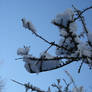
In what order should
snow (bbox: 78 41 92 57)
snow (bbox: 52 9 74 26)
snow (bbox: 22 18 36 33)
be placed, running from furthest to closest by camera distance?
snow (bbox: 22 18 36 33)
snow (bbox: 52 9 74 26)
snow (bbox: 78 41 92 57)

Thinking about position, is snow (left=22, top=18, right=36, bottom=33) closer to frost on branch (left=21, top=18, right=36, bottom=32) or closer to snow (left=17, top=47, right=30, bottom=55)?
frost on branch (left=21, top=18, right=36, bottom=32)

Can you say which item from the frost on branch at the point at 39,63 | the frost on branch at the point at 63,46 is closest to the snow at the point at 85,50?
the frost on branch at the point at 63,46

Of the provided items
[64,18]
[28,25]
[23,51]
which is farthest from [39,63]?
→ [64,18]

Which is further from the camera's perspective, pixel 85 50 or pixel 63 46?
pixel 63 46

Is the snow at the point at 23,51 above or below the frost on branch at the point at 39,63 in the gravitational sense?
above

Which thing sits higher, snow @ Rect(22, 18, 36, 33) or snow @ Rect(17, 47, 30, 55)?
snow @ Rect(22, 18, 36, 33)

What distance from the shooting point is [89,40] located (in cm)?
111

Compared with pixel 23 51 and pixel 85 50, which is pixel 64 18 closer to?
pixel 85 50

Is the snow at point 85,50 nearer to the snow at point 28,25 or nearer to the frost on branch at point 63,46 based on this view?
the frost on branch at point 63,46

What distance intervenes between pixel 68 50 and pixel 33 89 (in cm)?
57

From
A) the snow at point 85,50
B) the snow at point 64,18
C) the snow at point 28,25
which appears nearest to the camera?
the snow at point 85,50

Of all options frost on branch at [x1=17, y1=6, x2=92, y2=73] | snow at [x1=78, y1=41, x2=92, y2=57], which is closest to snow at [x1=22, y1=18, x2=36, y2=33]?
frost on branch at [x1=17, y1=6, x2=92, y2=73]

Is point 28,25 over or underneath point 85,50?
over

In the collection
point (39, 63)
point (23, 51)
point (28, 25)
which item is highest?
point (28, 25)
